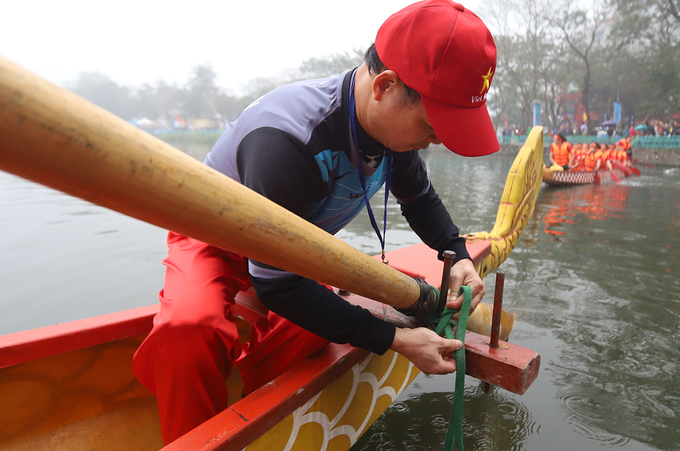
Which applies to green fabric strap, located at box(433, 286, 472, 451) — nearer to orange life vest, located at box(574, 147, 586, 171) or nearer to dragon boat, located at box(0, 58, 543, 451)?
dragon boat, located at box(0, 58, 543, 451)

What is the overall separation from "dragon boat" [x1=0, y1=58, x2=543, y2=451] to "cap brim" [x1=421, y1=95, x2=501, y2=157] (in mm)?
391

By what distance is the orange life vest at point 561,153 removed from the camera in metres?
12.0

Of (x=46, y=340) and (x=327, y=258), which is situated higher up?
(x=327, y=258)

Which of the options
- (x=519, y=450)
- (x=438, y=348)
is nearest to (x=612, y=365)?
(x=519, y=450)

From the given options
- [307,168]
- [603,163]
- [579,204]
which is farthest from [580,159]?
[307,168]

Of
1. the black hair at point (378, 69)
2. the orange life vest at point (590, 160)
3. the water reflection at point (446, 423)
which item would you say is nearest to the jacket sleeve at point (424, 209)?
the black hair at point (378, 69)

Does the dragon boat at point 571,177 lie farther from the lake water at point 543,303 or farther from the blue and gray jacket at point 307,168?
the blue and gray jacket at point 307,168

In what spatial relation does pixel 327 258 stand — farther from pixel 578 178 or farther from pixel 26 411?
pixel 578 178

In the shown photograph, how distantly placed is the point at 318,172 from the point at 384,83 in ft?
1.03

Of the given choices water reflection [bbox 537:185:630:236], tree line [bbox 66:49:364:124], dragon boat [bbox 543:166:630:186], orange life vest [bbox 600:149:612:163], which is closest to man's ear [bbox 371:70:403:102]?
water reflection [bbox 537:185:630:236]

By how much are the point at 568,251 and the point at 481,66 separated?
169 inches

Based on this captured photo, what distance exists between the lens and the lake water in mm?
1932

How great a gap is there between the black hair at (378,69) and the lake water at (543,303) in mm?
1461

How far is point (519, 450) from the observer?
179 centimetres
